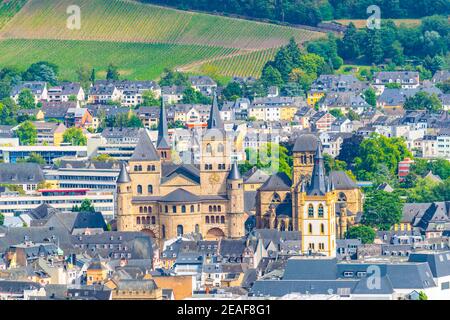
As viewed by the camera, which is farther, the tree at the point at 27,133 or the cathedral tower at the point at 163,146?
the tree at the point at 27,133

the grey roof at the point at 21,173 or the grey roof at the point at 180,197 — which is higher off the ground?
the grey roof at the point at 21,173

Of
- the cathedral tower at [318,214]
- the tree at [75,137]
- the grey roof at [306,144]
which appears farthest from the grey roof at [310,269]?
the tree at [75,137]

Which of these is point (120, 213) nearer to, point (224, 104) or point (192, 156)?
point (192, 156)

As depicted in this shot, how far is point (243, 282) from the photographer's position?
45.2 metres

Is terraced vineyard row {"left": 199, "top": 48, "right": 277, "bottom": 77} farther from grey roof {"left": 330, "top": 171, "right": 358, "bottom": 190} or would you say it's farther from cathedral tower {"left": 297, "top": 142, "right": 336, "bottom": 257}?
cathedral tower {"left": 297, "top": 142, "right": 336, "bottom": 257}

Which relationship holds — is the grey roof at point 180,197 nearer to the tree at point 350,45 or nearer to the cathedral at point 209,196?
the cathedral at point 209,196

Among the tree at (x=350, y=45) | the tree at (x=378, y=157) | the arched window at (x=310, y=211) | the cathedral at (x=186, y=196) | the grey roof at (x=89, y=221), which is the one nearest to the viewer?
the arched window at (x=310, y=211)

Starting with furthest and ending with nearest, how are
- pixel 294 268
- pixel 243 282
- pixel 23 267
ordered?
1. pixel 23 267
2. pixel 243 282
3. pixel 294 268

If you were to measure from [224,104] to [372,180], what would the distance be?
2901 cm

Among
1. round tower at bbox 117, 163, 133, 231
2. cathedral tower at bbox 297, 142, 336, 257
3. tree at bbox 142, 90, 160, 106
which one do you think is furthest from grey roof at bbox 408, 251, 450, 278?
tree at bbox 142, 90, 160, 106

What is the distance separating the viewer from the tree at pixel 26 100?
108 meters

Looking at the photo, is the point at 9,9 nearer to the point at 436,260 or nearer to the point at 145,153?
the point at 145,153

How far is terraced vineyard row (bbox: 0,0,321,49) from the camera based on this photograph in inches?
4899
